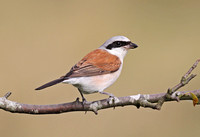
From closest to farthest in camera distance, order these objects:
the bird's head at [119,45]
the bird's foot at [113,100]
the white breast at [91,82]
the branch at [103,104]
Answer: the branch at [103,104], the bird's foot at [113,100], the white breast at [91,82], the bird's head at [119,45]

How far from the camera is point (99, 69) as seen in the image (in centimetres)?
324

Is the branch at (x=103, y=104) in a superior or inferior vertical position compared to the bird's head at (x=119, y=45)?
inferior

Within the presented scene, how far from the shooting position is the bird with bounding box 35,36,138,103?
3.00 meters

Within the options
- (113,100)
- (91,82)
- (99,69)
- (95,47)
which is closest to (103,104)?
(113,100)

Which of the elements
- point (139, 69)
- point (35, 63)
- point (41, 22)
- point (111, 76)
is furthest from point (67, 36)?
point (111, 76)

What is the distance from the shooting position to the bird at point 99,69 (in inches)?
118

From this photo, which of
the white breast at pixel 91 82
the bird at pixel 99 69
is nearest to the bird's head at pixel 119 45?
the bird at pixel 99 69

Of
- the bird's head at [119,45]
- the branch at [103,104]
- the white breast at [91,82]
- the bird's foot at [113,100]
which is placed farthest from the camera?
the bird's head at [119,45]

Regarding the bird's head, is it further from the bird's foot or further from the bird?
the bird's foot

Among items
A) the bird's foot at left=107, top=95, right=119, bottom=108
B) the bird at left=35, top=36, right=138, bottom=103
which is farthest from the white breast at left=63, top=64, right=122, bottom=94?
the bird's foot at left=107, top=95, right=119, bottom=108

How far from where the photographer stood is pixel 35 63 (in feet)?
18.4

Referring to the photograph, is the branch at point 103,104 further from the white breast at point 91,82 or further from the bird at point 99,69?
the white breast at point 91,82

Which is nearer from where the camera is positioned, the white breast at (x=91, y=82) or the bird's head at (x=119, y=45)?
the white breast at (x=91, y=82)

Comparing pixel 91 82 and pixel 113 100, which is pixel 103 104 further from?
pixel 91 82
